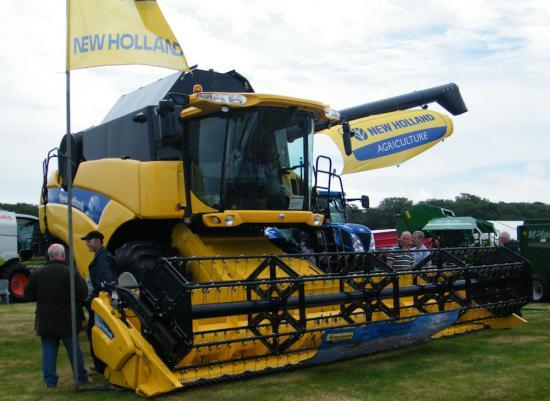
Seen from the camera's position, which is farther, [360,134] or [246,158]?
[360,134]

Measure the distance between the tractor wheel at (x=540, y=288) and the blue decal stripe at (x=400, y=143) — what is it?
4.14 meters

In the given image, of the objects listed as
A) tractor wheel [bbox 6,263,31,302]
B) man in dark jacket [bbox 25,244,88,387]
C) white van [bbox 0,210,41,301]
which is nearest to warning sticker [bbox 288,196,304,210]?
man in dark jacket [bbox 25,244,88,387]

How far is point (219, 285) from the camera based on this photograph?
5.45 m

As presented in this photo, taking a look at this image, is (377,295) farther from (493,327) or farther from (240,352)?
(493,327)

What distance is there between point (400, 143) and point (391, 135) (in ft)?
1.17

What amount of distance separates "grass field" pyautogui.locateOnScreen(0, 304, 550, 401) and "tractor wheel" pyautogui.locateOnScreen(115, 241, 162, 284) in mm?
1182

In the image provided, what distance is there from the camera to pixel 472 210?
44.3 m

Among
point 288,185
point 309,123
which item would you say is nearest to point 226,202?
point 288,185

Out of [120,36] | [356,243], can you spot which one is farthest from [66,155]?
[356,243]

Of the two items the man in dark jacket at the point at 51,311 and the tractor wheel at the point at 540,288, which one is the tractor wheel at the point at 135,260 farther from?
the tractor wheel at the point at 540,288

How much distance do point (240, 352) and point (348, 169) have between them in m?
10.0

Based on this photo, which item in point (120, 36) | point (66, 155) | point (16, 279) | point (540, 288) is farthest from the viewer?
point (16, 279)

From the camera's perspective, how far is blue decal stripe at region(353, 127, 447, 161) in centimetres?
1540

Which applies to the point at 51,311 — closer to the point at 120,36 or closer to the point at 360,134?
the point at 120,36
